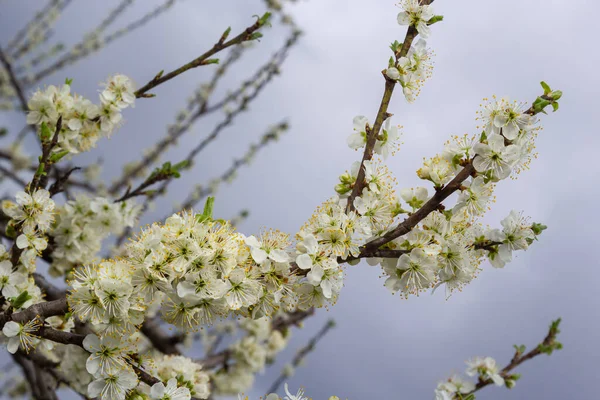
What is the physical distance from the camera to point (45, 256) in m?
3.60

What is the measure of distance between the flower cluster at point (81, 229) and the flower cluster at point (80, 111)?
19.0 inches

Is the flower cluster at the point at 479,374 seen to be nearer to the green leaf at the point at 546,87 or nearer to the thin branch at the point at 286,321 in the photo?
the green leaf at the point at 546,87

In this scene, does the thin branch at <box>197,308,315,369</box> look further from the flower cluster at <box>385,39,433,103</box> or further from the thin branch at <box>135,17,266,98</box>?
the flower cluster at <box>385,39,433,103</box>

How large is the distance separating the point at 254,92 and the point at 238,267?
437 cm

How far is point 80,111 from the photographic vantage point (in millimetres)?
3348

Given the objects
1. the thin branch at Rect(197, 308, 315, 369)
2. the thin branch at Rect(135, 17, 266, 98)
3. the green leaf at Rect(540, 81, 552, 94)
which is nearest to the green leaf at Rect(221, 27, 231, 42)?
the thin branch at Rect(135, 17, 266, 98)

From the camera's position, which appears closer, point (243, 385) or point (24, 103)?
point (24, 103)

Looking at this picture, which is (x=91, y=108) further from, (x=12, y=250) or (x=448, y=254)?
(x=448, y=254)

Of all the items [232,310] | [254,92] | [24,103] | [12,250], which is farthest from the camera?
[254,92]

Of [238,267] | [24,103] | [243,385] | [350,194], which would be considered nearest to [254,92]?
Answer: [24,103]

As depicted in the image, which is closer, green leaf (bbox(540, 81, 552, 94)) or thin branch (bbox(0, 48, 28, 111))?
Answer: green leaf (bbox(540, 81, 552, 94))

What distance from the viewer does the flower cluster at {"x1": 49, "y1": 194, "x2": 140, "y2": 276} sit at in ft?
11.7

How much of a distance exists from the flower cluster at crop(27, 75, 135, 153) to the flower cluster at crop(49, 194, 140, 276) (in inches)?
19.0

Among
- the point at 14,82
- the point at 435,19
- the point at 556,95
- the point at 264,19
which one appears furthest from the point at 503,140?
the point at 14,82
